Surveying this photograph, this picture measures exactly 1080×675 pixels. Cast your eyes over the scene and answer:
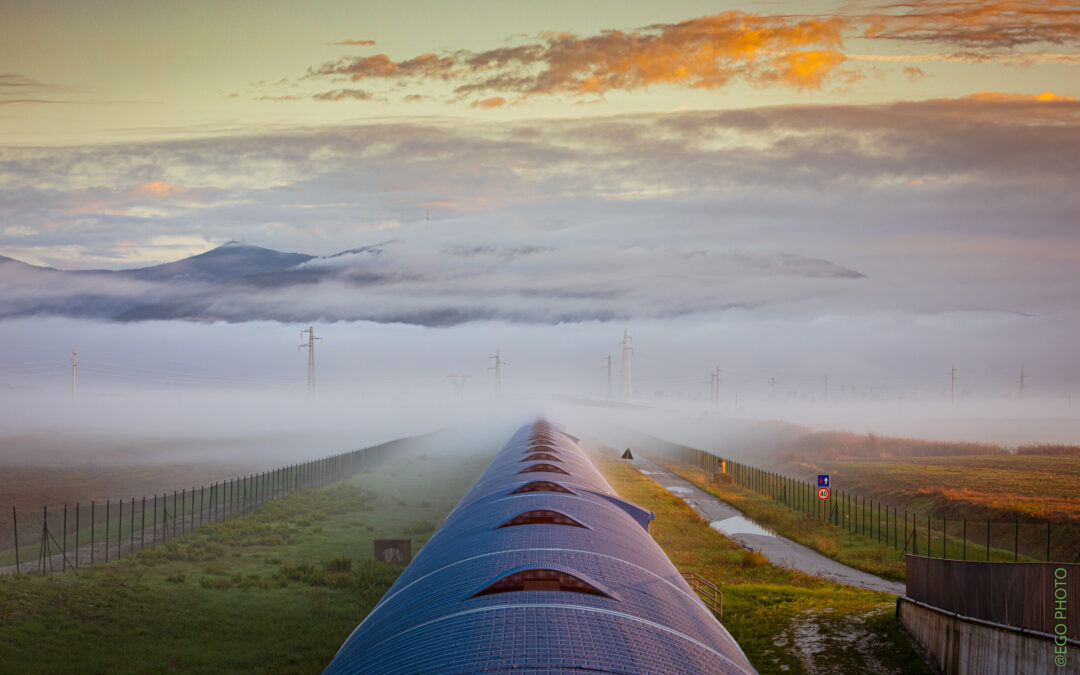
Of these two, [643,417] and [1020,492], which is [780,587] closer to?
[1020,492]

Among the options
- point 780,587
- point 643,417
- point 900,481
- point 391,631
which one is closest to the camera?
point 391,631

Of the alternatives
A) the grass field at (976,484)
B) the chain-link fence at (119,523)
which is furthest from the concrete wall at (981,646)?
the chain-link fence at (119,523)

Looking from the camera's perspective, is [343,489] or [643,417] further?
[643,417]

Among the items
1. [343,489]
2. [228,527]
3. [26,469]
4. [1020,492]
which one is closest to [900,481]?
[1020,492]

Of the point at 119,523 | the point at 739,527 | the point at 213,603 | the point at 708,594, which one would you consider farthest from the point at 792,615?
the point at 119,523

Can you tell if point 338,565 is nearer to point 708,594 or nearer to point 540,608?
point 708,594

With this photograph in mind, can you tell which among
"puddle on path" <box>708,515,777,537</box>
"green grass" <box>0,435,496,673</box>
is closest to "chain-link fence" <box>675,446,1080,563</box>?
"puddle on path" <box>708,515,777,537</box>

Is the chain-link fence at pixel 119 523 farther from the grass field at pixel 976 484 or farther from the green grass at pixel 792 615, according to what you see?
the grass field at pixel 976 484
